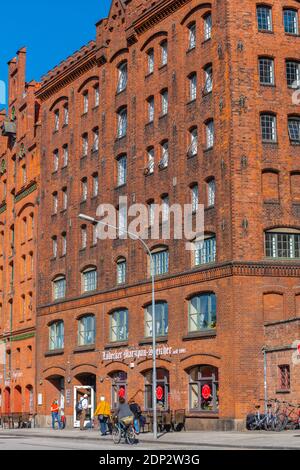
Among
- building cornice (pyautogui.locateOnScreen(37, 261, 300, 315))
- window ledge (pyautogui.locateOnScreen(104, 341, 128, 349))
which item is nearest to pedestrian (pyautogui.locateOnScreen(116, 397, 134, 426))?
building cornice (pyautogui.locateOnScreen(37, 261, 300, 315))

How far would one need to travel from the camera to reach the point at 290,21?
155 ft

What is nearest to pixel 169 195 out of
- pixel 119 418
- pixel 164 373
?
pixel 164 373

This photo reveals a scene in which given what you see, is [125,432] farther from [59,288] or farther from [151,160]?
[59,288]

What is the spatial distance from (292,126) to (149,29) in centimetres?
1191

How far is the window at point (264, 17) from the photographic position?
153ft

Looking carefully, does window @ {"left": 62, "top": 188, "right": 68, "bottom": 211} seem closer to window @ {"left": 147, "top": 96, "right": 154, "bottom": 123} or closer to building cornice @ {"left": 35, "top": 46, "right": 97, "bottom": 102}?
building cornice @ {"left": 35, "top": 46, "right": 97, "bottom": 102}

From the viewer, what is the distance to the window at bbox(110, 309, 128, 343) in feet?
171

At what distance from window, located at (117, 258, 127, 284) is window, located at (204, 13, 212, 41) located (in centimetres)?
1404

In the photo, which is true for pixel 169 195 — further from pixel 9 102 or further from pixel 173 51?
pixel 9 102

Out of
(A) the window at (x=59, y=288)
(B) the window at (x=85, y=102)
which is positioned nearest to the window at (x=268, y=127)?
(B) the window at (x=85, y=102)

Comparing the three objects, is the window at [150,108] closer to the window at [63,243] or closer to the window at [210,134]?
the window at [210,134]

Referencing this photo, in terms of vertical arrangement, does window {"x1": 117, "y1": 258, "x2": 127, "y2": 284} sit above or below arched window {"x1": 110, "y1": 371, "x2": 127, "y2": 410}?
above

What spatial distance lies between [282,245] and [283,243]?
131 mm

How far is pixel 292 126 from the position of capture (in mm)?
46250
